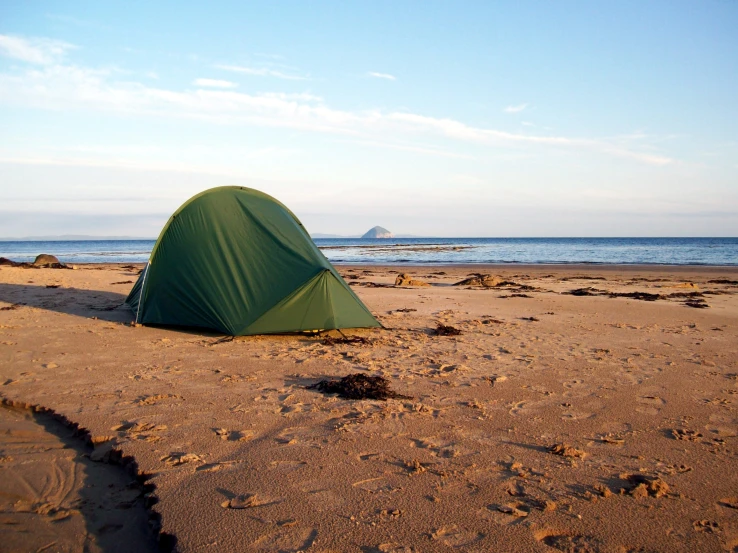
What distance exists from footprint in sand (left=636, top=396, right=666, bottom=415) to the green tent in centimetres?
412

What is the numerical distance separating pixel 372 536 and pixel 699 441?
2.73 meters

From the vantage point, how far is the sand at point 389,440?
295 cm

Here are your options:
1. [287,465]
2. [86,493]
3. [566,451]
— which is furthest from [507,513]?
[86,493]

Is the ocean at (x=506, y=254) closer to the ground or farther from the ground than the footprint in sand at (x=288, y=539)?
farther from the ground

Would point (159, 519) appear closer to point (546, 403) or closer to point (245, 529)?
point (245, 529)

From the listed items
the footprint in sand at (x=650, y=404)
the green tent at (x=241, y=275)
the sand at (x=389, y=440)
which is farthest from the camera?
the green tent at (x=241, y=275)

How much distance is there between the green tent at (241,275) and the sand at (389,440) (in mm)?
358

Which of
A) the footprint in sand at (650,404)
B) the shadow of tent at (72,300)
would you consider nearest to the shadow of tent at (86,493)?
the footprint in sand at (650,404)

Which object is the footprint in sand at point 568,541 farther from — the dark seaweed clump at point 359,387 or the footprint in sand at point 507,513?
the dark seaweed clump at point 359,387

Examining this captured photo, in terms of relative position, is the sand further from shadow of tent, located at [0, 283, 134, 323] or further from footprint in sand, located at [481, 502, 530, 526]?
shadow of tent, located at [0, 283, 134, 323]

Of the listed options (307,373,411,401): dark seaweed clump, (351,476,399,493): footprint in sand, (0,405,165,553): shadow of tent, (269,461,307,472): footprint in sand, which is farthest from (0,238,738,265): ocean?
(351,476,399,493): footprint in sand

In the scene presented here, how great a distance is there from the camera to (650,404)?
495 cm

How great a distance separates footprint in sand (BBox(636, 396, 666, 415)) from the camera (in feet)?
15.7

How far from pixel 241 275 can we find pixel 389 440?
460 cm
